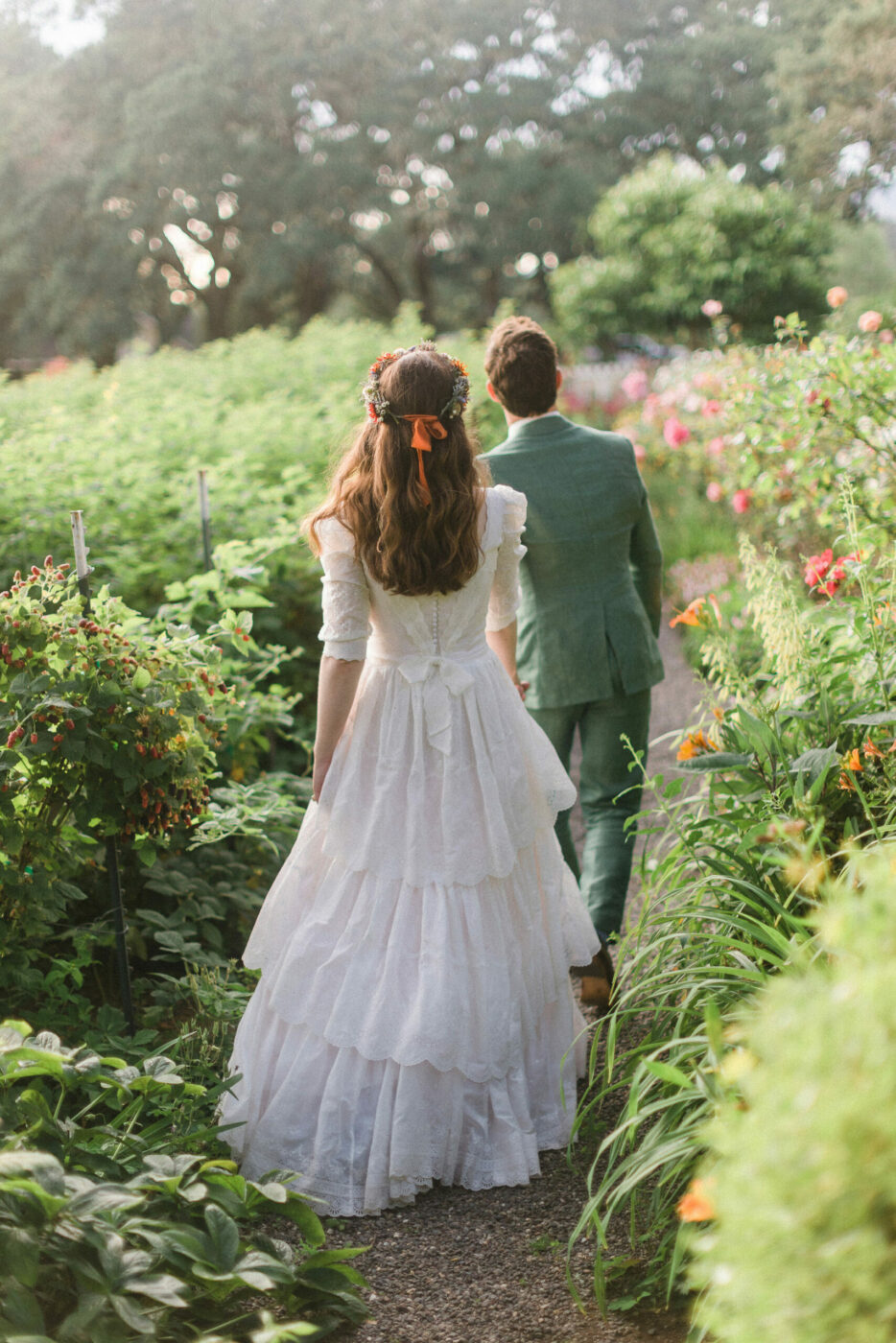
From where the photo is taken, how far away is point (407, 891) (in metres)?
2.45

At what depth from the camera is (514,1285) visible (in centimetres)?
208

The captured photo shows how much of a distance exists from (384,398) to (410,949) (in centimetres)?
118

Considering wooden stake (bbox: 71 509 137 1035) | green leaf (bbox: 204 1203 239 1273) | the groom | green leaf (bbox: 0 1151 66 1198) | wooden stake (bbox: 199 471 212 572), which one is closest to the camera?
green leaf (bbox: 0 1151 66 1198)

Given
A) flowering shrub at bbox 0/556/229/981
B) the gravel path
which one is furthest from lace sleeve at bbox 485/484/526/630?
the gravel path

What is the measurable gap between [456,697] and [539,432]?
0.93 metres

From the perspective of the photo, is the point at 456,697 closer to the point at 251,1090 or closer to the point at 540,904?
the point at 540,904

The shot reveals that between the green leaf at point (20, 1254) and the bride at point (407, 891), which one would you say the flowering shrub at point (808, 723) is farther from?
the green leaf at point (20, 1254)

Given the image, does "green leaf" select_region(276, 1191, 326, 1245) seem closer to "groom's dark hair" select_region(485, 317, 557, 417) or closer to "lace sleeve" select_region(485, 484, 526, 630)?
"lace sleeve" select_region(485, 484, 526, 630)

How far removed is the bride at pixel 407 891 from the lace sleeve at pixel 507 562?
0.01 meters

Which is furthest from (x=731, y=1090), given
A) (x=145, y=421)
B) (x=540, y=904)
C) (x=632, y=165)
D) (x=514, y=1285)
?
(x=632, y=165)

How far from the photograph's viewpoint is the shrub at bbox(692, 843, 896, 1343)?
0.91 meters

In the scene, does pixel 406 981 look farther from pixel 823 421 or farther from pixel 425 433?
pixel 823 421

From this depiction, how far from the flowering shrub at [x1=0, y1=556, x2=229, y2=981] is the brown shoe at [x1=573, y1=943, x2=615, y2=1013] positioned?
1.18 m

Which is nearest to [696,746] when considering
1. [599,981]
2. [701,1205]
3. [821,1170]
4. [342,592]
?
[599,981]
